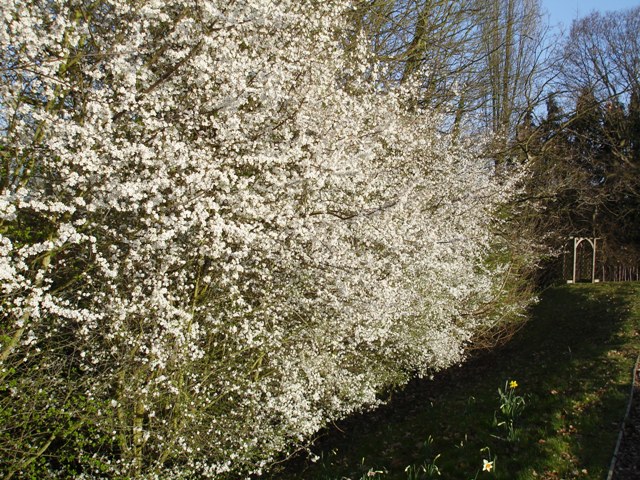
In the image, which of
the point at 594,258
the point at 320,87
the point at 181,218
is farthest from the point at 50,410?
the point at 594,258

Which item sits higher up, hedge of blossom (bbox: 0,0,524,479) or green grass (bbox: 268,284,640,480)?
hedge of blossom (bbox: 0,0,524,479)

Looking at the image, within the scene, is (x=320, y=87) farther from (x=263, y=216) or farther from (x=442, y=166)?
(x=442, y=166)

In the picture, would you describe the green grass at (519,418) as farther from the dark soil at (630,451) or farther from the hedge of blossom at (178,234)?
the hedge of blossom at (178,234)

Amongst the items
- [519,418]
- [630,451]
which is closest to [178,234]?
[519,418]

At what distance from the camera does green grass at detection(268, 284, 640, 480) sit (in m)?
5.81

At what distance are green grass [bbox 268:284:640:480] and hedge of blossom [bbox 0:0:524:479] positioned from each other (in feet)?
4.16

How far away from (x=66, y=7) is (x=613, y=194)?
21.5 m

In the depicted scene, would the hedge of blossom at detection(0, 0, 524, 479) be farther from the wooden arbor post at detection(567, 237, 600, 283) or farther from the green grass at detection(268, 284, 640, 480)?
the wooden arbor post at detection(567, 237, 600, 283)

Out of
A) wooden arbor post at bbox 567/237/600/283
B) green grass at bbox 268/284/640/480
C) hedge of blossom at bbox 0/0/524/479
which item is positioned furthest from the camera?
wooden arbor post at bbox 567/237/600/283

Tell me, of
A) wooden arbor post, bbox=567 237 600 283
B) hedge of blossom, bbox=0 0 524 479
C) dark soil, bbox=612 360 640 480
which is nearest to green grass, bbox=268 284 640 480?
dark soil, bbox=612 360 640 480

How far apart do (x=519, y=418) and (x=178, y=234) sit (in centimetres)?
462

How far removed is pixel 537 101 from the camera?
19422 mm

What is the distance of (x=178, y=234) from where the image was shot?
6148mm

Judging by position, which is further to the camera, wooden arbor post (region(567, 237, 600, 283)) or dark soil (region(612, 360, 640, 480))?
wooden arbor post (region(567, 237, 600, 283))
